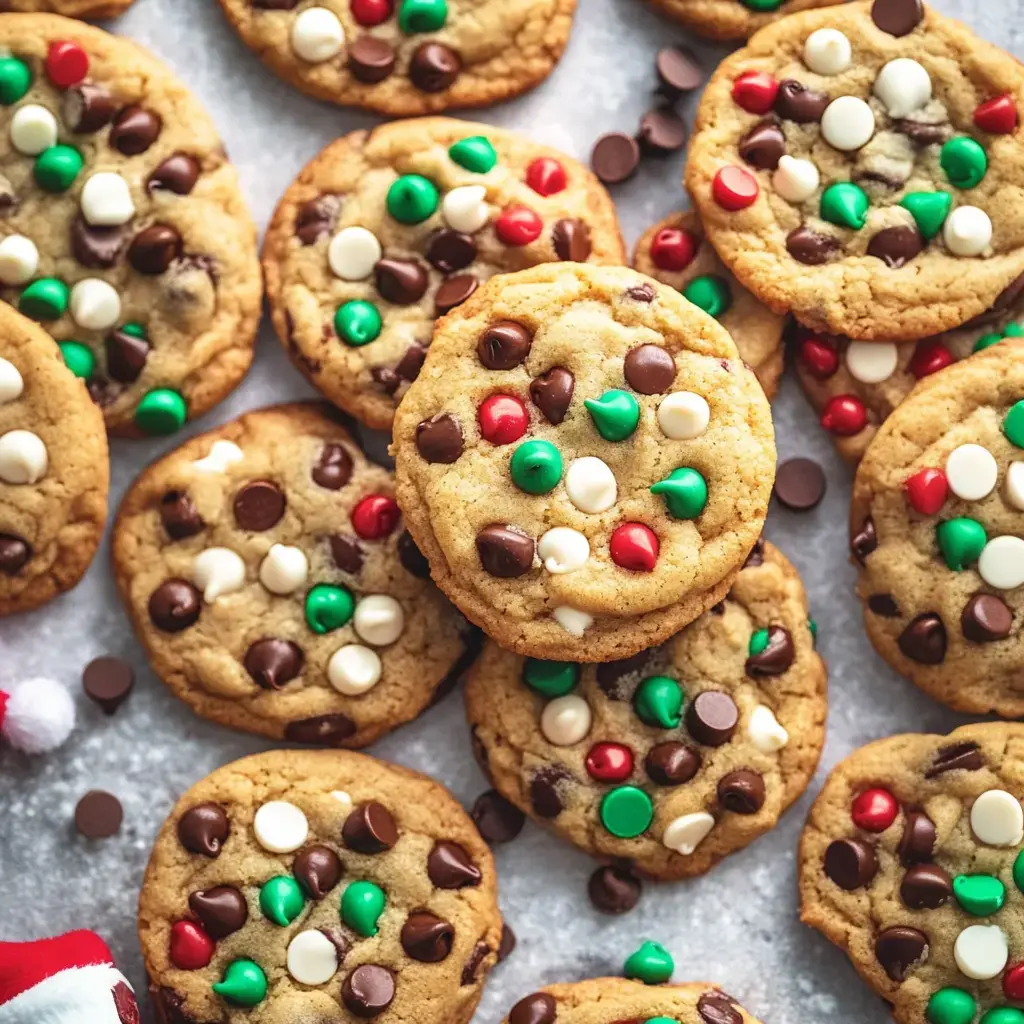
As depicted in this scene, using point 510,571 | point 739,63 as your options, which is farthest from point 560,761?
point 739,63

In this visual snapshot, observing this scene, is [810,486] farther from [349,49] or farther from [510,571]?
[349,49]

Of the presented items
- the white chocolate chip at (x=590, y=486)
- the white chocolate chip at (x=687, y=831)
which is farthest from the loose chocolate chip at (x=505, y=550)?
the white chocolate chip at (x=687, y=831)

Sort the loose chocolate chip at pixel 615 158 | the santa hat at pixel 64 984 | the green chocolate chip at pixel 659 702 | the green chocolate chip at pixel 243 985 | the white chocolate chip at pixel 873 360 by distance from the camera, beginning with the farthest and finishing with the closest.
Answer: the loose chocolate chip at pixel 615 158 < the white chocolate chip at pixel 873 360 < the green chocolate chip at pixel 659 702 < the green chocolate chip at pixel 243 985 < the santa hat at pixel 64 984

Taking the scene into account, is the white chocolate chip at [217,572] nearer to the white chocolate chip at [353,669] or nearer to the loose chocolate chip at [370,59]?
the white chocolate chip at [353,669]

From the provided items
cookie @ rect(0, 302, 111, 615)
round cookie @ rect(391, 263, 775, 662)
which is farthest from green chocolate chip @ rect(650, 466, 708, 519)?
cookie @ rect(0, 302, 111, 615)

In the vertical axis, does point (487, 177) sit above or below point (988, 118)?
below

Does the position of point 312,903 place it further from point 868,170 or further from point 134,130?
point 868,170
